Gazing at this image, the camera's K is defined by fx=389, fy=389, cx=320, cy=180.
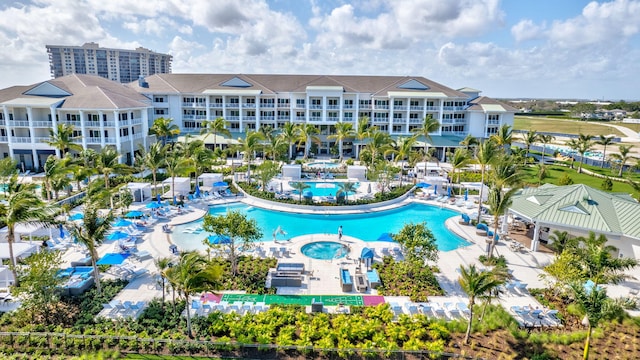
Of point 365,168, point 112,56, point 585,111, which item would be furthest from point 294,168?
point 585,111

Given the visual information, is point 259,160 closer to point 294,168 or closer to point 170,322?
point 294,168

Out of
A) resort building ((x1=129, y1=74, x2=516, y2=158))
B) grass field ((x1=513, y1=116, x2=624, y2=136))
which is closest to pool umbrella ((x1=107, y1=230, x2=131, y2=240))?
resort building ((x1=129, y1=74, x2=516, y2=158))

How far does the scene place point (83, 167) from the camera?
3412 cm

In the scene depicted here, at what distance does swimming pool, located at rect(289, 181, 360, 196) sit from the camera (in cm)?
4016

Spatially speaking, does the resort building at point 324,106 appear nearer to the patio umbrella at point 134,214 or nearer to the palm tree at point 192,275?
the patio umbrella at point 134,214

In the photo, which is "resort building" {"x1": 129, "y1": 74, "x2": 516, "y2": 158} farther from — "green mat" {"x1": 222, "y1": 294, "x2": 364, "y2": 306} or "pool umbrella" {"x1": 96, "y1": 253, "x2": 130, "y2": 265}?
"green mat" {"x1": 222, "y1": 294, "x2": 364, "y2": 306}

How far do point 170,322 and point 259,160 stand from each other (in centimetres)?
3934

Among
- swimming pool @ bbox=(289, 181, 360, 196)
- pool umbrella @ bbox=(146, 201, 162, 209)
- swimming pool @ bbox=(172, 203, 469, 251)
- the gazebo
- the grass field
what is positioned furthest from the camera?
the grass field

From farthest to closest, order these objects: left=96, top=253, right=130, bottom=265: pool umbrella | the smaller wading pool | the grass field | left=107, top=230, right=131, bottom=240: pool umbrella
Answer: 1. the grass field
2. the smaller wading pool
3. left=107, top=230, right=131, bottom=240: pool umbrella
4. left=96, top=253, right=130, bottom=265: pool umbrella

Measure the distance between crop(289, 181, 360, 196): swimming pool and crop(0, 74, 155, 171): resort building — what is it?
24278mm

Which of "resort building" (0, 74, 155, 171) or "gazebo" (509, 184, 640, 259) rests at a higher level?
"resort building" (0, 74, 155, 171)

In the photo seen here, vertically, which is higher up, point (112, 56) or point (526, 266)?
point (112, 56)

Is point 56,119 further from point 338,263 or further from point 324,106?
point 338,263

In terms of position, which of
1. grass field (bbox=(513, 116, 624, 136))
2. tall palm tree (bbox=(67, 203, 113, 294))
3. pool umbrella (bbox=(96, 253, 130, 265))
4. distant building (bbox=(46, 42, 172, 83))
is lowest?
pool umbrella (bbox=(96, 253, 130, 265))
